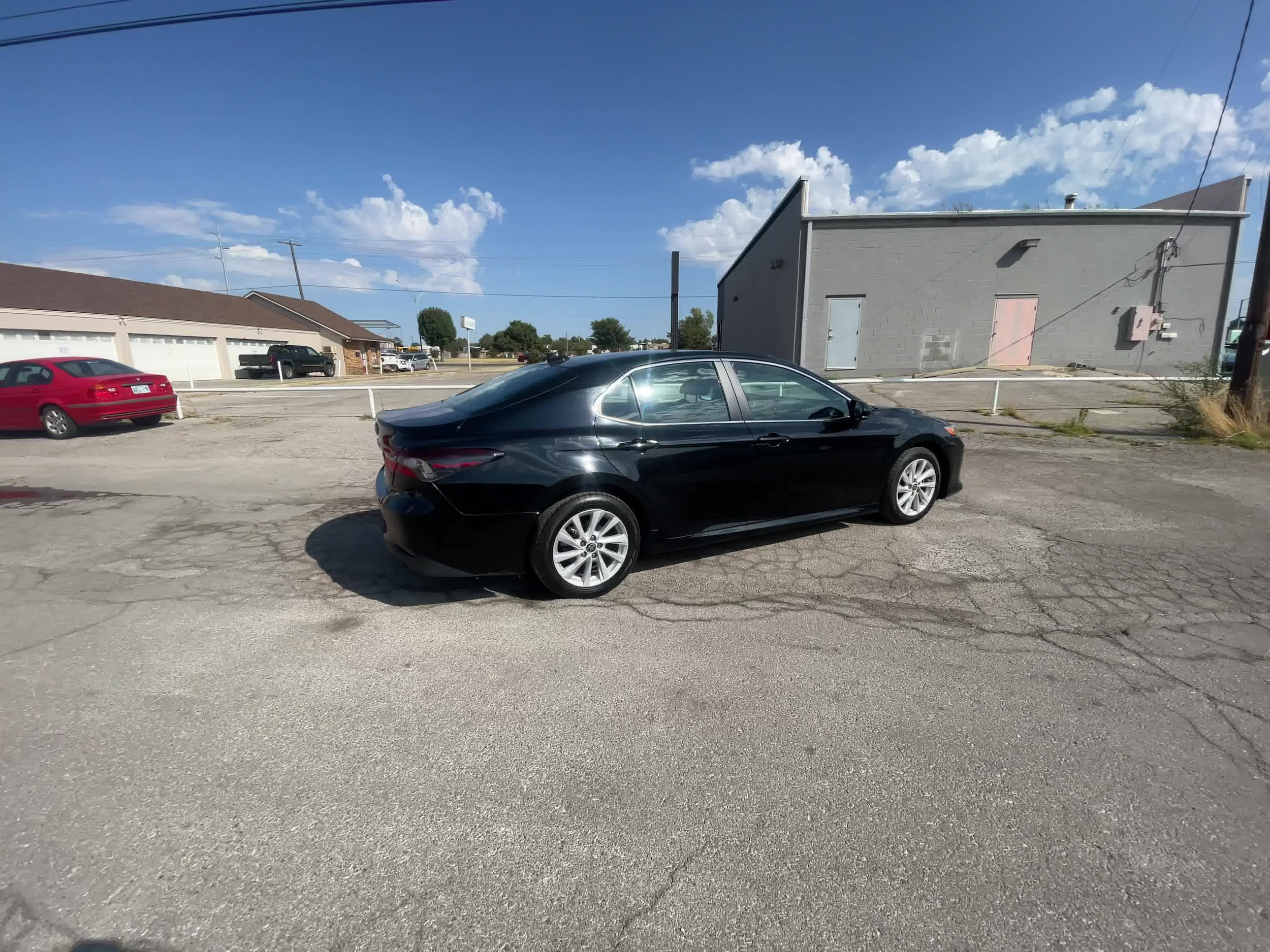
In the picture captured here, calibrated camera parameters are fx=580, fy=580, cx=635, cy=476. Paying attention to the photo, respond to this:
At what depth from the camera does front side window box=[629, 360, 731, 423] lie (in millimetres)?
3830

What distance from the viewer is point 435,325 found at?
94.1 meters

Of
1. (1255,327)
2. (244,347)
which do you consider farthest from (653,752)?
(244,347)

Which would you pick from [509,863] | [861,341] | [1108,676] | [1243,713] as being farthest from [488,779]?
[861,341]

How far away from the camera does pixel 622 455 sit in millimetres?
3590

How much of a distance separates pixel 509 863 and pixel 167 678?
2.13m

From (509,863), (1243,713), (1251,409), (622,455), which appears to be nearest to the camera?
(509,863)

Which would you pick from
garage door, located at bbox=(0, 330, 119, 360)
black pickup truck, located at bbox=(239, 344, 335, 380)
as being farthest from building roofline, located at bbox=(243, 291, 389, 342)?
garage door, located at bbox=(0, 330, 119, 360)

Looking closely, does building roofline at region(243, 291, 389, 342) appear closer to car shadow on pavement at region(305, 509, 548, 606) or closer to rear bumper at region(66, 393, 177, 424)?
rear bumper at region(66, 393, 177, 424)

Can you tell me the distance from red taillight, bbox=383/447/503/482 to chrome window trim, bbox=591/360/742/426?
0.73m

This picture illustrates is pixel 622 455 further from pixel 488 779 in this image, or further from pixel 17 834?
pixel 17 834

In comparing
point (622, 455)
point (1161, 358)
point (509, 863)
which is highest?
point (1161, 358)

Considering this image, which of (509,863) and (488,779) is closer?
(509,863)

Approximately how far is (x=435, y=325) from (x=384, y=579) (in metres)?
98.4

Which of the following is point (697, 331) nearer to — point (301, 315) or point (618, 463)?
point (301, 315)
